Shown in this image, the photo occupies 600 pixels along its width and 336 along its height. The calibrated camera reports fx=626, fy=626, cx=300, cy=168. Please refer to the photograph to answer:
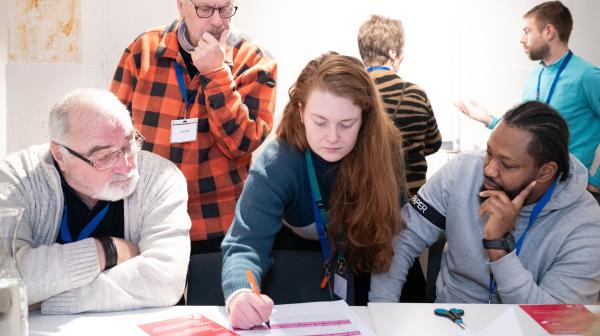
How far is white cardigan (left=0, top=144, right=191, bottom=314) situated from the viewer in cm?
162

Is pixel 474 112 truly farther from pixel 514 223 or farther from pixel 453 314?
pixel 453 314

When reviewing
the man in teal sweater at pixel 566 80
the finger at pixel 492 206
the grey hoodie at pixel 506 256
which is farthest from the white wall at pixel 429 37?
the finger at pixel 492 206

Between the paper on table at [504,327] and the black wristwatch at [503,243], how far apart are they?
0.88 ft

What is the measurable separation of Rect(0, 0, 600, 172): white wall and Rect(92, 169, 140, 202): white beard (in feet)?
7.86

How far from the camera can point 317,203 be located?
1.94 metres

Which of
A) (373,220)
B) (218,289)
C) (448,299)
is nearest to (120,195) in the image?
(218,289)

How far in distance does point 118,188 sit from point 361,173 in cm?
73

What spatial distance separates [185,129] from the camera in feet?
7.64

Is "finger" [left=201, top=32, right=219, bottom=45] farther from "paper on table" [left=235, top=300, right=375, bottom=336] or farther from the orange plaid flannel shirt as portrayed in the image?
"paper on table" [left=235, top=300, right=375, bottom=336]

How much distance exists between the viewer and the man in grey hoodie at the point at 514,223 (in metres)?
1.88

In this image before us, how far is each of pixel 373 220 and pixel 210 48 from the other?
835 mm

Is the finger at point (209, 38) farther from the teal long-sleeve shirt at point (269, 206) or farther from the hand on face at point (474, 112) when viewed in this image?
the hand on face at point (474, 112)

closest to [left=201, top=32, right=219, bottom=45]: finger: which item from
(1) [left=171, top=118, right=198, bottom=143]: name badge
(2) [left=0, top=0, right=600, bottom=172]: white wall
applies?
(1) [left=171, top=118, right=198, bottom=143]: name badge

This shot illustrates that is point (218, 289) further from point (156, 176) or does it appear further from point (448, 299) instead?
point (448, 299)
